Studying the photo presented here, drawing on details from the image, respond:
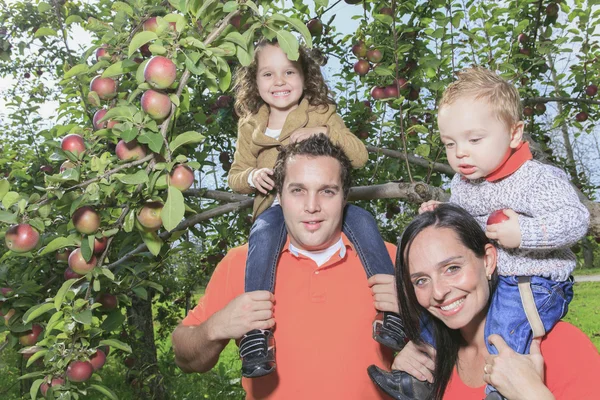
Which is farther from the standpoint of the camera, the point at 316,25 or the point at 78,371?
the point at 316,25

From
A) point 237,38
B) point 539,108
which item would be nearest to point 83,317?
point 237,38

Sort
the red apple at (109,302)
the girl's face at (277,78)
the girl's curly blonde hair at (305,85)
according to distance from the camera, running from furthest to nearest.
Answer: the girl's curly blonde hair at (305,85) → the girl's face at (277,78) → the red apple at (109,302)

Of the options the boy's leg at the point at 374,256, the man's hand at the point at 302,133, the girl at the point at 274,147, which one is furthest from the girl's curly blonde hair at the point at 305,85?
the boy's leg at the point at 374,256

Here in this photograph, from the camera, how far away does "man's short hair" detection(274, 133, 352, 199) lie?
6.25ft

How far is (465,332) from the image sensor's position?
5.76ft

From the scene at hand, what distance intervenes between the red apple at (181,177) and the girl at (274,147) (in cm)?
51

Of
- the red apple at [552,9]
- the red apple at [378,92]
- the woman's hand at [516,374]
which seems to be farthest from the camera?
the red apple at [552,9]

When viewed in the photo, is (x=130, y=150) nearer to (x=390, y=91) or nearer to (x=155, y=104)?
(x=155, y=104)

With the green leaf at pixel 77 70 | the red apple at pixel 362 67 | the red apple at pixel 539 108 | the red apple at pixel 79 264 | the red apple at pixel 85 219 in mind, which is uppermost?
the red apple at pixel 362 67

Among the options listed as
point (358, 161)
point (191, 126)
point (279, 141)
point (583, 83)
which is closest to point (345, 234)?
point (358, 161)

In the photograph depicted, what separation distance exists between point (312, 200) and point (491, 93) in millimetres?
604

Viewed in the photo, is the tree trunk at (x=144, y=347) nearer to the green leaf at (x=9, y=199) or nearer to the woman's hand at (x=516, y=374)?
the green leaf at (x=9, y=199)

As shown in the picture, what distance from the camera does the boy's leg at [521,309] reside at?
1.59 m

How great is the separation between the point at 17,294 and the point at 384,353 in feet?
4.57
